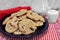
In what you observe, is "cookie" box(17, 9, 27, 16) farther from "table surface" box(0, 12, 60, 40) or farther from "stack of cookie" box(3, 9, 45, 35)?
"table surface" box(0, 12, 60, 40)

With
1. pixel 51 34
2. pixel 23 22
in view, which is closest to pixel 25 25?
pixel 23 22

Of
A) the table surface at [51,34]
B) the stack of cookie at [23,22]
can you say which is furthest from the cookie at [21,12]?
the table surface at [51,34]

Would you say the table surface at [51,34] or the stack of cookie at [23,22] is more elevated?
the stack of cookie at [23,22]

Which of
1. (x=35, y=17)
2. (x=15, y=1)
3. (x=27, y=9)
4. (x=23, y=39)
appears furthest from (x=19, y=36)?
(x=15, y=1)

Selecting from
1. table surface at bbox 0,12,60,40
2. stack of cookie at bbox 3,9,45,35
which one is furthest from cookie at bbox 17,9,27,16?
table surface at bbox 0,12,60,40

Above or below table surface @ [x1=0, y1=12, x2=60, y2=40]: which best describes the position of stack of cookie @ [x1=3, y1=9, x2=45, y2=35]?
above

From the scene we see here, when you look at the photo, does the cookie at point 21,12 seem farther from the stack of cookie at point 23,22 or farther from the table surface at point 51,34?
the table surface at point 51,34

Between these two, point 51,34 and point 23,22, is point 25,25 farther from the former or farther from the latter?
point 51,34

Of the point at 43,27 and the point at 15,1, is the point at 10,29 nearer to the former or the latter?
the point at 43,27

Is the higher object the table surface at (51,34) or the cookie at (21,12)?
the cookie at (21,12)
